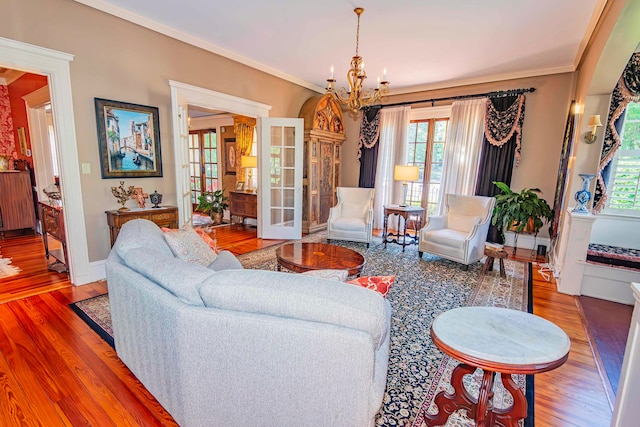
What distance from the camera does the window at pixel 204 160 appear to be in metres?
7.68

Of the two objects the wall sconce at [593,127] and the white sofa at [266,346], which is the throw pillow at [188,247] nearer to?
the white sofa at [266,346]

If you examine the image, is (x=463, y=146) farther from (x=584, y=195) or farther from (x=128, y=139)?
(x=128, y=139)

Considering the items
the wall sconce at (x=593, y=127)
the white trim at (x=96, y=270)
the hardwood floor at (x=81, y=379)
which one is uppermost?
the wall sconce at (x=593, y=127)

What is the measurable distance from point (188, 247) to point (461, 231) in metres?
3.65

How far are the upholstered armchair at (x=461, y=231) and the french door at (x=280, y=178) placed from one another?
2.26 meters

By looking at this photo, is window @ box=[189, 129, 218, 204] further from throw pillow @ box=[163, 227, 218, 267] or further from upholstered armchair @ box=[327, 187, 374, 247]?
throw pillow @ box=[163, 227, 218, 267]

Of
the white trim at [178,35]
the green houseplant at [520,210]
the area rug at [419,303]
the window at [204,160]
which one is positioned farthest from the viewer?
the window at [204,160]

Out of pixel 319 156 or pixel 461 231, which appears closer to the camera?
pixel 461 231

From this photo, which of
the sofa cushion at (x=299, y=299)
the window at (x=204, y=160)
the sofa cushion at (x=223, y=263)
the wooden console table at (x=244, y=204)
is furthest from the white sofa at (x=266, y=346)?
the window at (x=204, y=160)

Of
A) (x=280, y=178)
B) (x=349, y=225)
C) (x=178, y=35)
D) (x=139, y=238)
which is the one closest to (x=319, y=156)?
(x=280, y=178)

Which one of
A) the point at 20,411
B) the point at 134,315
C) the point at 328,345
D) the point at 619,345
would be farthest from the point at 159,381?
the point at 619,345

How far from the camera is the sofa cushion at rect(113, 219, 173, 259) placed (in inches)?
73.1

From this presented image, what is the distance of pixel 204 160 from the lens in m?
7.91

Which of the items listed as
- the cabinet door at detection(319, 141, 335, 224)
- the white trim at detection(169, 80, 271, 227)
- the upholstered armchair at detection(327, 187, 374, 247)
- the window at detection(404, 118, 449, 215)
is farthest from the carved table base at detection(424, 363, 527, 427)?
the cabinet door at detection(319, 141, 335, 224)
